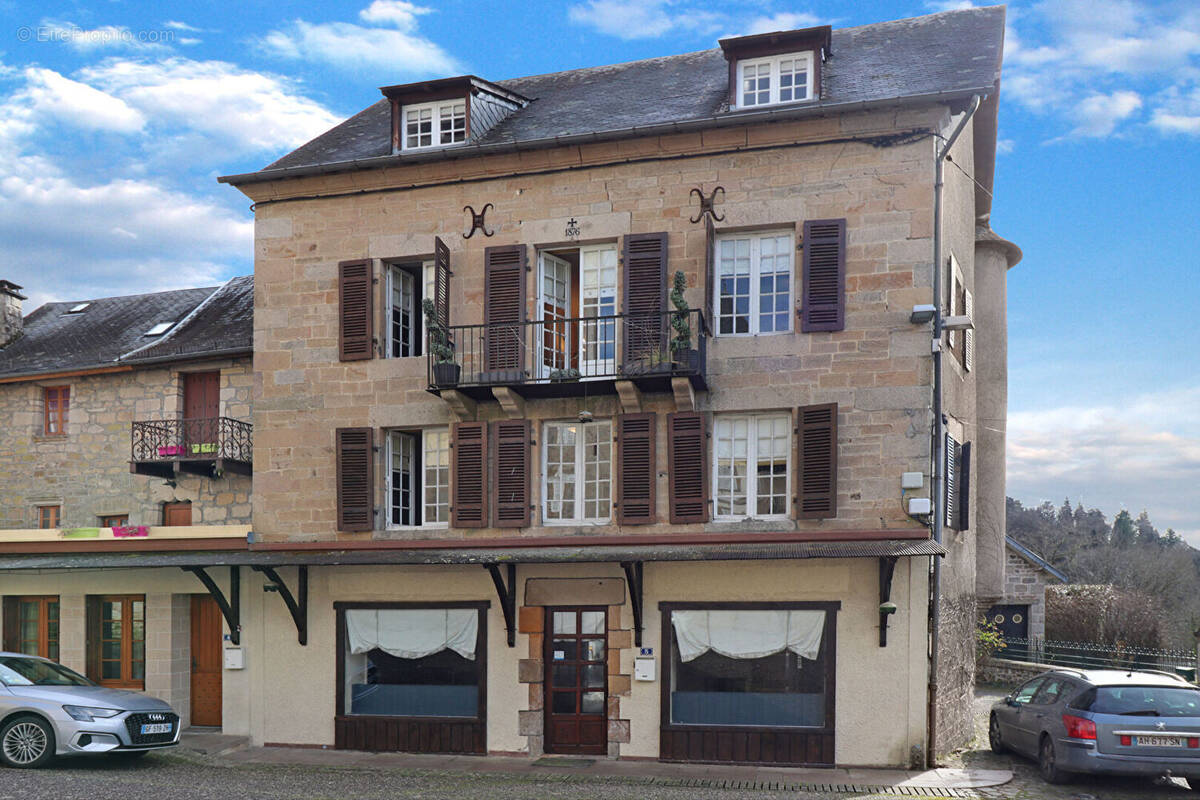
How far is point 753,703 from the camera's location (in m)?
15.1

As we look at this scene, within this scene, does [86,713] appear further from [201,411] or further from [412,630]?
[201,411]

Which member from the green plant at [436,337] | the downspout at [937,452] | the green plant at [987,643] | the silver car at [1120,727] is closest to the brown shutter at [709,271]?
the downspout at [937,452]

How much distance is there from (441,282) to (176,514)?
29.3 feet

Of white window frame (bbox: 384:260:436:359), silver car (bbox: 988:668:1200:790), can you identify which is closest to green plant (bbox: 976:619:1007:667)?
silver car (bbox: 988:668:1200:790)

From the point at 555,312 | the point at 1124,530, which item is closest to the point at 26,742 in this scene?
the point at 555,312

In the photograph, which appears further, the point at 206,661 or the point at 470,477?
the point at 206,661

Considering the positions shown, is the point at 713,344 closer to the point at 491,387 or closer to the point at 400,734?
the point at 491,387

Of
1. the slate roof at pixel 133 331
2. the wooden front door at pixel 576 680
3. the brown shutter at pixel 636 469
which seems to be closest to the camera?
the brown shutter at pixel 636 469

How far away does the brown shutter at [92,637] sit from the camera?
19.1m

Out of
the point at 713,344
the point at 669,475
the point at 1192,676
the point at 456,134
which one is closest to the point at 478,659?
the point at 669,475

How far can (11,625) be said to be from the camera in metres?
19.8

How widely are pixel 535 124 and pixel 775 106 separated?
3.61m

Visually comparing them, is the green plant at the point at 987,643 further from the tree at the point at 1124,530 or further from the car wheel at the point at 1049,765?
the tree at the point at 1124,530

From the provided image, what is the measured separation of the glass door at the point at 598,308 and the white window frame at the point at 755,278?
54.3 inches
